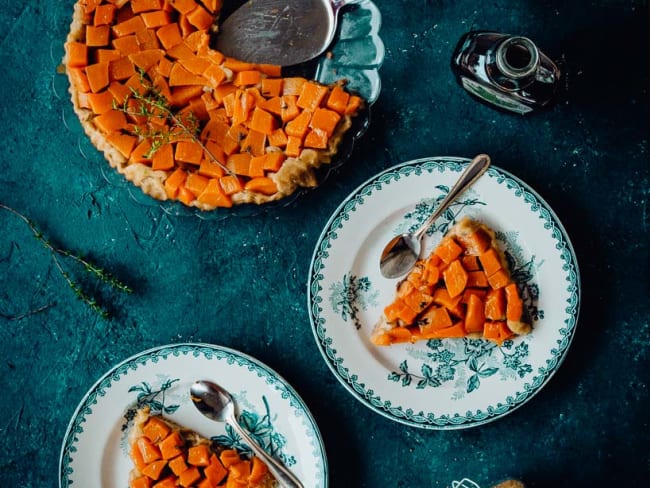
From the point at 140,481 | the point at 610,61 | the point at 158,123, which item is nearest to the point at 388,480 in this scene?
the point at 140,481

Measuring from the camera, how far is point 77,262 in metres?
1.98

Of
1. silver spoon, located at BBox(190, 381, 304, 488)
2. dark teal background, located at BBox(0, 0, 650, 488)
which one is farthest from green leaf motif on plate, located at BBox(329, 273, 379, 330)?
silver spoon, located at BBox(190, 381, 304, 488)

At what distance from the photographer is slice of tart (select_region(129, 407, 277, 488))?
6.19 feet

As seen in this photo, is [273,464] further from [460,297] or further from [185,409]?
[460,297]

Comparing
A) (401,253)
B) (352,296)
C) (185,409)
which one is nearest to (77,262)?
(185,409)

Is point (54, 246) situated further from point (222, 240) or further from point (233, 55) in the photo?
point (233, 55)

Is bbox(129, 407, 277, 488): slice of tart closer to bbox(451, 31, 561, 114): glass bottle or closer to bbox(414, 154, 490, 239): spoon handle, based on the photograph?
bbox(414, 154, 490, 239): spoon handle

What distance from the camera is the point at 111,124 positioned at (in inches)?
68.6

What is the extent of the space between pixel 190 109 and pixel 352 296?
0.68 metres

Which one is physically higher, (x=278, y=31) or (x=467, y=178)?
(x=278, y=31)

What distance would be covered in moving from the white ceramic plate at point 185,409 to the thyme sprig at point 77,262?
0.66 ft

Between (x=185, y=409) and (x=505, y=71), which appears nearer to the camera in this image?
(x=505, y=71)

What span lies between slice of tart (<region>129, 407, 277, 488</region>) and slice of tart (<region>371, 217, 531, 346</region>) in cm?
52

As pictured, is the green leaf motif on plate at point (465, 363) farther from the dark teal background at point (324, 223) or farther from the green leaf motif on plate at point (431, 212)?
the green leaf motif on plate at point (431, 212)
